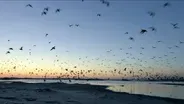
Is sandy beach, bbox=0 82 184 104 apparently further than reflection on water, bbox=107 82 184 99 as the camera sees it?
No

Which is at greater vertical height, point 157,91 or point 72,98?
point 157,91

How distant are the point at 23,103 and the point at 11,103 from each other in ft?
4.56

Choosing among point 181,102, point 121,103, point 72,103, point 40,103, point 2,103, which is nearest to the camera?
point 2,103

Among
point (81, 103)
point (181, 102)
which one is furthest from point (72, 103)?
point (181, 102)

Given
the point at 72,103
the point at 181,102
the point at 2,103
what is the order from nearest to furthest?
the point at 2,103 < the point at 72,103 < the point at 181,102

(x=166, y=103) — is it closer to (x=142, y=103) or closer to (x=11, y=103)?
(x=142, y=103)

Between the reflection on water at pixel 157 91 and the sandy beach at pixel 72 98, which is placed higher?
the reflection on water at pixel 157 91

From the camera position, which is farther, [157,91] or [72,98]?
[157,91]

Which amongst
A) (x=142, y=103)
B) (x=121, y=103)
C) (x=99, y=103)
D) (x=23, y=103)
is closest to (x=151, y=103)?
(x=142, y=103)

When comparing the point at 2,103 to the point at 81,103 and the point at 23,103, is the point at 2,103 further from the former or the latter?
the point at 81,103

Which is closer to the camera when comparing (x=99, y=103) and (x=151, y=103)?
(x=99, y=103)

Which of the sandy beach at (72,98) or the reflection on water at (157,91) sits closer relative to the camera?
the sandy beach at (72,98)

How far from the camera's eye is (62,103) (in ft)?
125

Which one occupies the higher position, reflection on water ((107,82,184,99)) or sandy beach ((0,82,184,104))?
reflection on water ((107,82,184,99))
